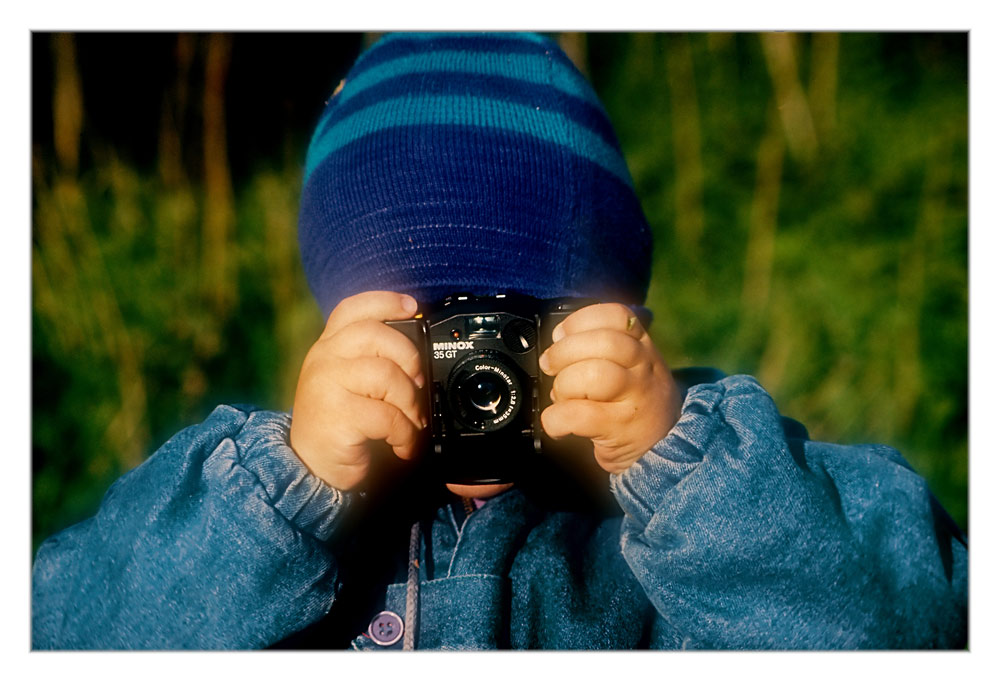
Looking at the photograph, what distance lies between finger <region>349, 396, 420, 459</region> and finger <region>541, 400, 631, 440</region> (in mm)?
99

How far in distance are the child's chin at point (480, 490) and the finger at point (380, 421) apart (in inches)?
3.9

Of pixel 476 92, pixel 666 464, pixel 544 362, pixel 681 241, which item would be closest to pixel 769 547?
pixel 666 464

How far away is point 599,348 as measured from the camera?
1.47 ft

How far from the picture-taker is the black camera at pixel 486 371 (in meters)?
0.47

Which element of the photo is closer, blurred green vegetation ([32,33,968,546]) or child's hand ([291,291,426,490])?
child's hand ([291,291,426,490])

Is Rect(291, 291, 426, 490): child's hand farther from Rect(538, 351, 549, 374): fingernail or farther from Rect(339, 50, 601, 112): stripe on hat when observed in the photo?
Rect(339, 50, 601, 112): stripe on hat

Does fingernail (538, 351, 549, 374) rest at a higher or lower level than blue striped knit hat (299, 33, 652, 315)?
lower

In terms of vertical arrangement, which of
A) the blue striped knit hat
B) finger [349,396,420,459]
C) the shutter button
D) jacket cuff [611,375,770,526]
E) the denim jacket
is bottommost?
the shutter button

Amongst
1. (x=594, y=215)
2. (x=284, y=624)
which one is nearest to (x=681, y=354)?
(x=594, y=215)

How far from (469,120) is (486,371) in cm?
22

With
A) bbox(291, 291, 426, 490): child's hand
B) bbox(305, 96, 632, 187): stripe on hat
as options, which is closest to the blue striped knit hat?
bbox(305, 96, 632, 187): stripe on hat

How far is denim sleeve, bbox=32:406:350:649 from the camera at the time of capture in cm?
46

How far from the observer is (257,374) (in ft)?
3.32

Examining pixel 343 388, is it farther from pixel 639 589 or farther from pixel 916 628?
pixel 916 628
